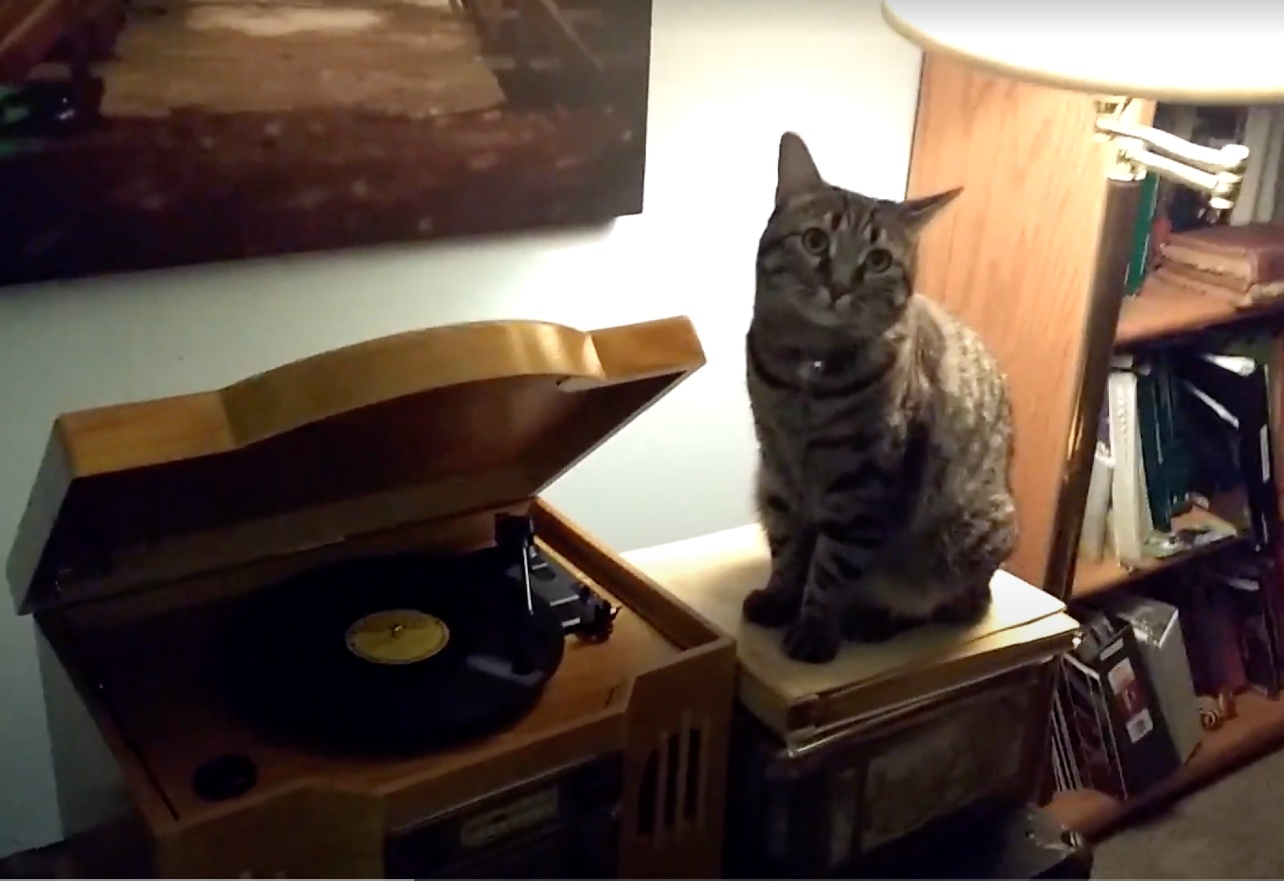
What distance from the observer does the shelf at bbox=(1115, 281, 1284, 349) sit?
1660 millimetres

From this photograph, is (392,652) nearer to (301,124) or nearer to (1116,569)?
(301,124)

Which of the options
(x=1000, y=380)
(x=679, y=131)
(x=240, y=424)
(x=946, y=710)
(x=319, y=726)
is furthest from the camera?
(x=679, y=131)

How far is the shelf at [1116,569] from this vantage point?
1.78m

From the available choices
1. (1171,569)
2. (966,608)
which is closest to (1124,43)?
(966,608)

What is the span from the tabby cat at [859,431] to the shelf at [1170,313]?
0.43 m

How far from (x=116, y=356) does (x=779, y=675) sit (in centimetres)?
69

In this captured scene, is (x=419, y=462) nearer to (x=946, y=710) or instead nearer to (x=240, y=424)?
(x=240, y=424)

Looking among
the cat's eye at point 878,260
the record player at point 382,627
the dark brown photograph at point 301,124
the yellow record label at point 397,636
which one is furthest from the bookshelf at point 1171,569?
the yellow record label at point 397,636

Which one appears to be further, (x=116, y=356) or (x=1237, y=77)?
(x=116, y=356)

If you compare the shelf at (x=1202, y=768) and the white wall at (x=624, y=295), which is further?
the shelf at (x=1202, y=768)

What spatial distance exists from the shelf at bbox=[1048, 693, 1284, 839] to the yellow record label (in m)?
1.09

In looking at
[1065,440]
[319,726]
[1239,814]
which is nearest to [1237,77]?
[1065,440]

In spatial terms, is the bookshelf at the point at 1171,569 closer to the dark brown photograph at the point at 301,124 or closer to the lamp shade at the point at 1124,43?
the lamp shade at the point at 1124,43

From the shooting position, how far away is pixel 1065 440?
1562 mm
